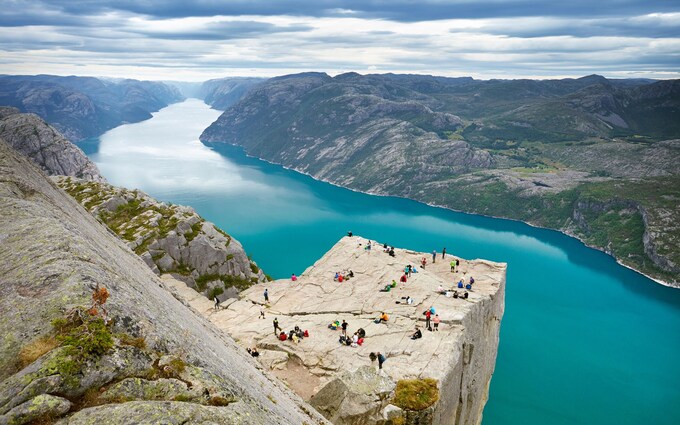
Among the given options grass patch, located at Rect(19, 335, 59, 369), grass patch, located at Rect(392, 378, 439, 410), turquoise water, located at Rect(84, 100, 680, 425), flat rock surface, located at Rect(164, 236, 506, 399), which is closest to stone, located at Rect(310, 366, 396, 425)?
grass patch, located at Rect(392, 378, 439, 410)

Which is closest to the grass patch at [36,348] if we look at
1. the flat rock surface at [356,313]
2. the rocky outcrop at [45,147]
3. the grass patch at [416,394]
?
the flat rock surface at [356,313]

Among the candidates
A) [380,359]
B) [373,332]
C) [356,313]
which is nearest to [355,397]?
[380,359]

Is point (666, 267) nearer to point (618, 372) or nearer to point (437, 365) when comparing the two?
point (618, 372)

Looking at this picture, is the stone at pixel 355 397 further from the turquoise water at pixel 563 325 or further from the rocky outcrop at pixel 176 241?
the turquoise water at pixel 563 325

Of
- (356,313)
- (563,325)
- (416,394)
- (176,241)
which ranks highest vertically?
(416,394)

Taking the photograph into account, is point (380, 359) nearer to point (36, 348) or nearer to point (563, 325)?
point (36, 348)
